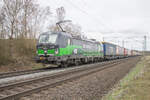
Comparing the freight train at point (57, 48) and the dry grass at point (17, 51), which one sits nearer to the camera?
the freight train at point (57, 48)

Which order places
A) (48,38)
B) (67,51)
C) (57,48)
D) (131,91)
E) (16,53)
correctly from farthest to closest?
(16,53) < (67,51) < (48,38) < (57,48) < (131,91)

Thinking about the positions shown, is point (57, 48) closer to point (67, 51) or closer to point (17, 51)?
point (67, 51)

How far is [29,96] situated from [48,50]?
7330 millimetres

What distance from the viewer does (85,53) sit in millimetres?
18109

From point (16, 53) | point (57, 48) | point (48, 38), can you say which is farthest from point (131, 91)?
point (16, 53)

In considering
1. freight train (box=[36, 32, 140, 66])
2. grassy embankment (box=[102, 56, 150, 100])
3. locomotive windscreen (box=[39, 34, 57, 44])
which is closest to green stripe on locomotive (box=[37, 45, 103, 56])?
freight train (box=[36, 32, 140, 66])

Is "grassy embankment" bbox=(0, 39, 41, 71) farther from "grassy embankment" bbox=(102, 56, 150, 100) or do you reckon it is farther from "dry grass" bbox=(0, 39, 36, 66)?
"grassy embankment" bbox=(102, 56, 150, 100)

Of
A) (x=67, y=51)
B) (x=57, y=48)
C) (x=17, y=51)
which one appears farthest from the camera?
(x=17, y=51)

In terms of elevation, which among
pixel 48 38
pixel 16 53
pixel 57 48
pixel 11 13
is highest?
pixel 11 13

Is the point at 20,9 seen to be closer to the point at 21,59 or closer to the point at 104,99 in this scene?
the point at 21,59

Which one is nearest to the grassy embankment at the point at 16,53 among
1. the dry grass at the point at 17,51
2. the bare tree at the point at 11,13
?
the dry grass at the point at 17,51

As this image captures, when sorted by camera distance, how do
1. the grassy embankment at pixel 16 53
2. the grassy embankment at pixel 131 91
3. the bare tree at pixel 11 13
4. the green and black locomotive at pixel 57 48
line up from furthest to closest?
the bare tree at pixel 11 13 → the grassy embankment at pixel 16 53 → the green and black locomotive at pixel 57 48 → the grassy embankment at pixel 131 91

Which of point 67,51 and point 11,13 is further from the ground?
point 11,13

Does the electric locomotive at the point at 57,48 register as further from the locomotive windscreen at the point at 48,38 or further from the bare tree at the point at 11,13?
the bare tree at the point at 11,13
